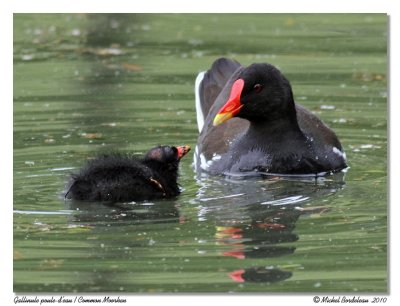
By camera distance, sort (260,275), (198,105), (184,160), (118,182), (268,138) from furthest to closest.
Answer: (198,105) → (184,160) → (268,138) → (118,182) → (260,275)

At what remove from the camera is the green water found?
27.3 ft

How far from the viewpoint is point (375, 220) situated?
31.2 ft

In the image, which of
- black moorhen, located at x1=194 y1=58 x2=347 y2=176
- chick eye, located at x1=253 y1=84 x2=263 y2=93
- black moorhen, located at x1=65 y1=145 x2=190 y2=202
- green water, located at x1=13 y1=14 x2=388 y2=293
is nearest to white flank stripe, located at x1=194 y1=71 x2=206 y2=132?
green water, located at x1=13 y1=14 x2=388 y2=293

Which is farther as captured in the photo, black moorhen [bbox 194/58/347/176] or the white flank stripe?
the white flank stripe

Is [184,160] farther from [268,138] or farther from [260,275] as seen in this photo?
[260,275]

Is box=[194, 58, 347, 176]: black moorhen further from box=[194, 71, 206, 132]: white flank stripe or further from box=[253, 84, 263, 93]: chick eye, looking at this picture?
box=[194, 71, 206, 132]: white flank stripe

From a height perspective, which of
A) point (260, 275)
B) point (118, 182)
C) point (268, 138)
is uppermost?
point (268, 138)

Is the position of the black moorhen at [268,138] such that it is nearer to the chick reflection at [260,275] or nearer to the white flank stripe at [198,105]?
the white flank stripe at [198,105]

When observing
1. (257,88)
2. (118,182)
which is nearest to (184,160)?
(257,88)

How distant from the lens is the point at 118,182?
403 inches

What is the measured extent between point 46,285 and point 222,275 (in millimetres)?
1221

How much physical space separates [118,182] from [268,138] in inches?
81.3

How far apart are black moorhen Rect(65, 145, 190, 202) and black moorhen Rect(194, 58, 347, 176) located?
1.25m

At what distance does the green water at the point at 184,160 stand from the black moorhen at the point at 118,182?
0.56 feet
